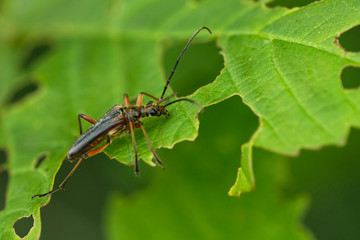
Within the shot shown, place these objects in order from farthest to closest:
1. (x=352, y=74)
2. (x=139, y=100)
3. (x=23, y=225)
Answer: (x=352, y=74) < (x=139, y=100) < (x=23, y=225)

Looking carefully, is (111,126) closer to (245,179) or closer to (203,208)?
(203,208)

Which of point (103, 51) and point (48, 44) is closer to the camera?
point (103, 51)

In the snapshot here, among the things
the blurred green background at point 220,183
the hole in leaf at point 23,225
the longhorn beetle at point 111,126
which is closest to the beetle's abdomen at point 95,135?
the longhorn beetle at point 111,126

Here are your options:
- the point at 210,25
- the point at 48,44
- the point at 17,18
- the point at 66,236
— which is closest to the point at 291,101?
the point at 210,25

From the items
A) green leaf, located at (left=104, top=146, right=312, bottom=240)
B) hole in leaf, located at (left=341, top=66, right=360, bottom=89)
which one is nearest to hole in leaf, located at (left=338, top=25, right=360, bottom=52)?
hole in leaf, located at (left=341, top=66, right=360, bottom=89)

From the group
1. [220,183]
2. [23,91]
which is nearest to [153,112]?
[220,183]

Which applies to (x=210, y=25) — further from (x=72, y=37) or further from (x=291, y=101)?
(x=72, y=37)

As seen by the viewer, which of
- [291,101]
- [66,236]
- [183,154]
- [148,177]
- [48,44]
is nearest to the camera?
[291,101]
